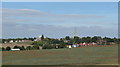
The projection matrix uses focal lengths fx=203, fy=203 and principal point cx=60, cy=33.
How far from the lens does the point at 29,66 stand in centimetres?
1695

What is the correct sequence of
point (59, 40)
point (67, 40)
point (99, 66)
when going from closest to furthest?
point (99, 66) < point (59, 40) < point (67, 40)

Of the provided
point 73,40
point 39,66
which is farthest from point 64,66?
point 73,40

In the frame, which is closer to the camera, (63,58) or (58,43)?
(63,58)

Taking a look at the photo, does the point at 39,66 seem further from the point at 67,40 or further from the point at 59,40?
the point at 67,40

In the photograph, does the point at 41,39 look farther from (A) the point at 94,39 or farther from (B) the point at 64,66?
(B) the point at 64,66

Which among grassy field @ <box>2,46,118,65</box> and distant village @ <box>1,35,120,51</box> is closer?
grassy field @ <box>2,46,118,65</box>

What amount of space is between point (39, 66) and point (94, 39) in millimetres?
42223

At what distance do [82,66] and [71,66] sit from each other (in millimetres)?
925

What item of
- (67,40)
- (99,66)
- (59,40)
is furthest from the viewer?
(67,40)

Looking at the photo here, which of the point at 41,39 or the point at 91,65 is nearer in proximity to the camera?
the point at 91,65

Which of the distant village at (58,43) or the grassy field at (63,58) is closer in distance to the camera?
the grassy field at (63,58)

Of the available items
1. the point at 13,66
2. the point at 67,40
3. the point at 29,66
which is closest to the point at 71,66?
the point at 29,66

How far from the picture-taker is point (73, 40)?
5959 cm

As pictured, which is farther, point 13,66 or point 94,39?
point 94,39
